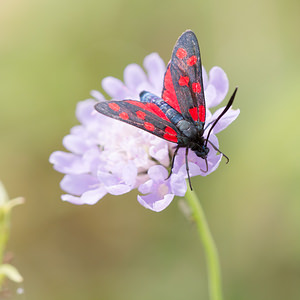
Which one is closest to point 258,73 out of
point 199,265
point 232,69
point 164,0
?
point 232,69

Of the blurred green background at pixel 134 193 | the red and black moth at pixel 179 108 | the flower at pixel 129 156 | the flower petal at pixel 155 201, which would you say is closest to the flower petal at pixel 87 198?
the flower at pixel 129 156

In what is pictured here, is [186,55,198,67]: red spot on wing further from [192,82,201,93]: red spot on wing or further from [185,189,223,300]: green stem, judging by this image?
[185,189,223,300]: green stem

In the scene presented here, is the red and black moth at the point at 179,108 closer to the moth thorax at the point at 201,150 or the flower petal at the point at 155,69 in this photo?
the moth thorax at the point at 201,150

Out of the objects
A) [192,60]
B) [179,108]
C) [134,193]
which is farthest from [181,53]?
[134,193]

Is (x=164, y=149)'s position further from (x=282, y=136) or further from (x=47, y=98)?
(x=47, y=98)

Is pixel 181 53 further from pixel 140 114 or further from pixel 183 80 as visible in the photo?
pixel 140 114

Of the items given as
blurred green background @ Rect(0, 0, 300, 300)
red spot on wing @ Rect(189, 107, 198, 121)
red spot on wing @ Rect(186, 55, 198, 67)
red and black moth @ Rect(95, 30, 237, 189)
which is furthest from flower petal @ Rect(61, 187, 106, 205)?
blurred green background @ Rect(0, 0, 300, 300)
